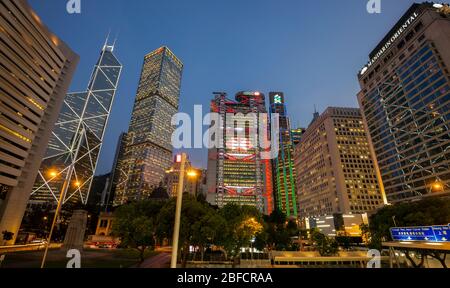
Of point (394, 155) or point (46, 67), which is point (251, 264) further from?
point (46, 67)

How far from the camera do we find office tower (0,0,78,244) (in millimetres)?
67750

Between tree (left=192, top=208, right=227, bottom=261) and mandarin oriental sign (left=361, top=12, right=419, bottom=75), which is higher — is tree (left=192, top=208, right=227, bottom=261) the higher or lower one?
the lower one

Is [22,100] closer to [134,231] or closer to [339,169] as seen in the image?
[134,231]

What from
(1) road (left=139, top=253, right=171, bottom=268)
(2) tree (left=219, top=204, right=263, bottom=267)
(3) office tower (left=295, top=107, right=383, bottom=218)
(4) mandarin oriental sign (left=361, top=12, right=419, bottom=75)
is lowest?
(1) road (left=139, top=253, right=171, bottom=268)

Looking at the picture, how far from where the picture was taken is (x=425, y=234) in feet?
65.2

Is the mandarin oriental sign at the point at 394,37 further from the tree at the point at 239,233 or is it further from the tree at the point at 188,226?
the tree at the point at 188,226

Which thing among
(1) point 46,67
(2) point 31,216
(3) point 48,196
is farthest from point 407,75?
(3) point 48,196

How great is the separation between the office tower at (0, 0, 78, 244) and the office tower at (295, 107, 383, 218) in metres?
143

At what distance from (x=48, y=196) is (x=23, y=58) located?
540ft

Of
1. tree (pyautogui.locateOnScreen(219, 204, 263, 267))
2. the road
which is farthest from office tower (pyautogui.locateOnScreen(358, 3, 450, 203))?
the road

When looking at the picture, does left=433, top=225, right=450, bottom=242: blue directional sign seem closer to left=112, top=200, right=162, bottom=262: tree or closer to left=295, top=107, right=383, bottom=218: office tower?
left=112, top=200, right=162, bottom=262: tree

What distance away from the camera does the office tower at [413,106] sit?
79188 millimetres

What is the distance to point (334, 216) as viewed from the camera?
383 ft

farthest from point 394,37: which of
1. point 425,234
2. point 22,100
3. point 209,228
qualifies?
point 22,100
